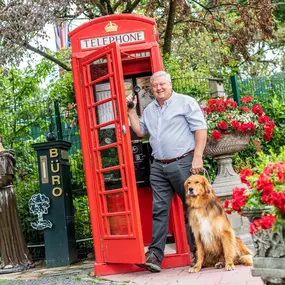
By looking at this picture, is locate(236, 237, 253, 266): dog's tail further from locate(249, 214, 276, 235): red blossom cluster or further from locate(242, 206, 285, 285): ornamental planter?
locate(249, 214, 276, 235): red blossom cluster

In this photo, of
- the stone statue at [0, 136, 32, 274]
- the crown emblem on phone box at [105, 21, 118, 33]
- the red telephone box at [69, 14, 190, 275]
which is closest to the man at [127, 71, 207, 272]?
the red telephone box at [69, 14, 190, 275]

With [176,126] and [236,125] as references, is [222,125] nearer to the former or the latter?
[236,125]

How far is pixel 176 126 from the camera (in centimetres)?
527

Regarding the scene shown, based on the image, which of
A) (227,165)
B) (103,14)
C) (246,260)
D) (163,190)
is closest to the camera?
(246,260)

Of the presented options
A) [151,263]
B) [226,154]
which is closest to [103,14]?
[226,154]

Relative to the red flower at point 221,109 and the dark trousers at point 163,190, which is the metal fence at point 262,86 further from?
the dark trousers at point 163,190

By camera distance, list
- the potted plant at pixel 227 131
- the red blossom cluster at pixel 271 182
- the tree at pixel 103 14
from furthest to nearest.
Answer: the tree at pixel 103 14, the potted plant at pixel 227 131, the red blossom cluster at pixel 271 182

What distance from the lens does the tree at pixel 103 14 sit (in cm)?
766

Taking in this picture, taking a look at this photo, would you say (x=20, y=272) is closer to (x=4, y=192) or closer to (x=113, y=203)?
(x=4, y=192)

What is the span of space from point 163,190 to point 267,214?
215 cm

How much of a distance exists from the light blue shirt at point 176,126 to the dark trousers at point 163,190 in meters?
0.11

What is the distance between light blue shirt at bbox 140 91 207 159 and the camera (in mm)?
5254

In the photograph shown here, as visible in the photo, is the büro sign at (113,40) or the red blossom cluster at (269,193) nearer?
the red blossom cluster at (269,193)

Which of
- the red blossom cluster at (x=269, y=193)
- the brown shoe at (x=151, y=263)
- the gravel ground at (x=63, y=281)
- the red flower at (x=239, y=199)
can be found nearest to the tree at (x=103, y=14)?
the gravel ground at (x=63, y=281)
